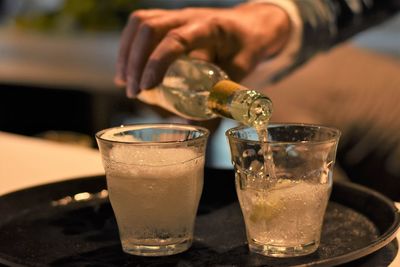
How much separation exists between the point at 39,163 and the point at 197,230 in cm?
55

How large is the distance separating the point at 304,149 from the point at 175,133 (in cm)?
19

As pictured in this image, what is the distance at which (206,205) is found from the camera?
996 millimetres

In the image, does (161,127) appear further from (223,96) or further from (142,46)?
(142,46)

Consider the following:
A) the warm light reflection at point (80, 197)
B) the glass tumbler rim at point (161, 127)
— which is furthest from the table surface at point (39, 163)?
the glass tumbler rim at point (161, 127)

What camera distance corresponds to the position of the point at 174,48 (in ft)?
3.48

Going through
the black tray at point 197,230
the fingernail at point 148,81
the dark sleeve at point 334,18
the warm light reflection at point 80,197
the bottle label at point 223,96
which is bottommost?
the warm light reflection at point 80,197

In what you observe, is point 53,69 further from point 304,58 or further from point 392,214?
point 392,214

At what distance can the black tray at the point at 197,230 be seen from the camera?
0.77 meters

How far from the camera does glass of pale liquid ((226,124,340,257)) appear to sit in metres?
0.77

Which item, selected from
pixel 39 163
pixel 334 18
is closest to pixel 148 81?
pixel 39 163

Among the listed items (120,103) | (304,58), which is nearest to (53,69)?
(120,103)

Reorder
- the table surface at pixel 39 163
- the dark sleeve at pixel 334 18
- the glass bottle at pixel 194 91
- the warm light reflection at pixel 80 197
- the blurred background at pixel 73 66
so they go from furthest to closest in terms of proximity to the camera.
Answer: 1. the blurred background at pixel 73 66
2. the dark sleeve at pixel 334 18
3. the table surface at pixel 39 163
4. the warm light reflection at pixel 80 197
5. the glass bottle at pixel 194 91

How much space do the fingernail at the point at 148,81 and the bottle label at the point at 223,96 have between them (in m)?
0.17

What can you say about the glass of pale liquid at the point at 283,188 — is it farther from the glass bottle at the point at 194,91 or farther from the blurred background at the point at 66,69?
the blurred background at the point at 66,69
